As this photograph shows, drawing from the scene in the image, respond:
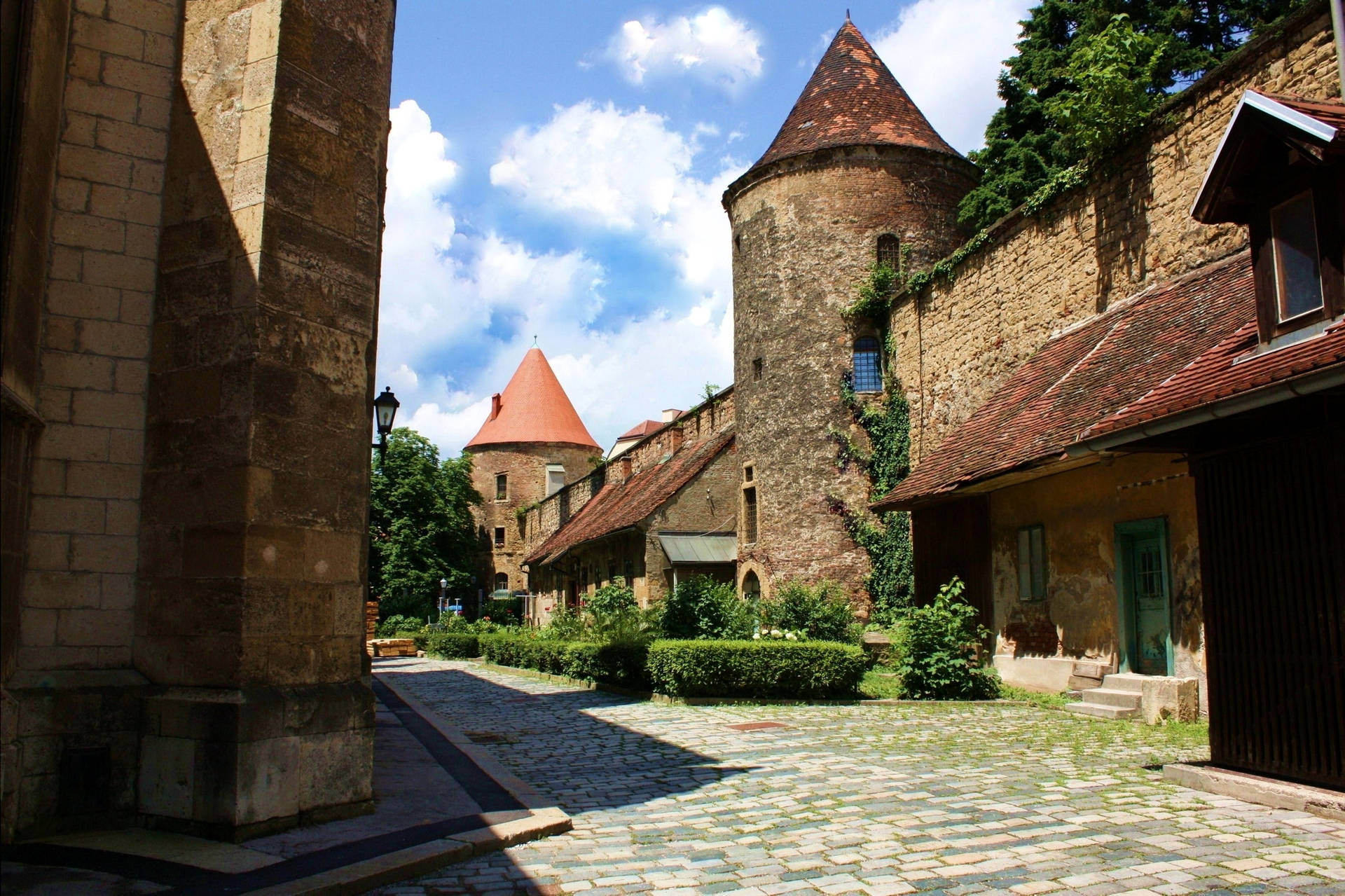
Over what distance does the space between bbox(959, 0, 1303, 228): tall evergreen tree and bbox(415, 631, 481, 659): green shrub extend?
684 inches

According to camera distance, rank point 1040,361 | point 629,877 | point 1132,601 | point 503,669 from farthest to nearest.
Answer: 1. point 503,669
2. point 1040,361
3. point 1132,601
4. point 629,877

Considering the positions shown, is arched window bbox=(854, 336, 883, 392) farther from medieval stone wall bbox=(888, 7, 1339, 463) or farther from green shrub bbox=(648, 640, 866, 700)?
green shrub bbox=(648, 640, 866, 700)

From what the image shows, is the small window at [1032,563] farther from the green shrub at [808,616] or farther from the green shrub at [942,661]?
the green shrub at [808,616]

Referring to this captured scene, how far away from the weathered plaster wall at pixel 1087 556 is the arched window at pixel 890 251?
32.6 feet

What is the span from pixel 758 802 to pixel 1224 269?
972 cm

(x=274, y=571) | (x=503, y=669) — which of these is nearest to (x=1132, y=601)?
(x=274, y=571)

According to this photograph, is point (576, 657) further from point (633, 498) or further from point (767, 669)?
point (633, 498)

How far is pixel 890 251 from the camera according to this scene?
2391 centimetres

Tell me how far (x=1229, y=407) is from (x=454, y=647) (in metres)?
25.4

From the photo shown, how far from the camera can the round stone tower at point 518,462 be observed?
55.5 m

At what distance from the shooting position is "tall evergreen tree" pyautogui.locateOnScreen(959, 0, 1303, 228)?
947 inches

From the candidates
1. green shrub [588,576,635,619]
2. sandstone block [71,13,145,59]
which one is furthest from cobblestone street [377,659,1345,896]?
green shrub [588,576,635,619]

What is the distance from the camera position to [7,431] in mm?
5719

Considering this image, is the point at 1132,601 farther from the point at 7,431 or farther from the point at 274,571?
the point at 7,431
